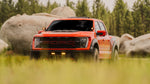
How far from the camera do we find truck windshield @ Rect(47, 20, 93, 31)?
10645mm

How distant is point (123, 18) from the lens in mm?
54375

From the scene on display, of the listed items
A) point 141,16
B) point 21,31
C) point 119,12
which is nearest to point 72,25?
point 21,31

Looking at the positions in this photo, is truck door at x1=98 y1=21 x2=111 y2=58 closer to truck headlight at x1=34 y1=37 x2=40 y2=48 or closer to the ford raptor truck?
the ford raptor truck

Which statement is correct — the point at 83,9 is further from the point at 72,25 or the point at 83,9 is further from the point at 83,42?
the point at 83,42

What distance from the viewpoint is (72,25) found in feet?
35.3

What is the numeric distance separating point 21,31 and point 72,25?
31.0 feet

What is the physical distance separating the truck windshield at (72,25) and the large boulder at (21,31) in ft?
28.9

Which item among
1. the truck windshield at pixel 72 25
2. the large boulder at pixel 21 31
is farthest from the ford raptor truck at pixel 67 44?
the large boulder at pixel 21 31

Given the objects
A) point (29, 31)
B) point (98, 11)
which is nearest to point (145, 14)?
point (98, 11)

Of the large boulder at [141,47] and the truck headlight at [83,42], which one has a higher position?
the truck headlight at [83,42]

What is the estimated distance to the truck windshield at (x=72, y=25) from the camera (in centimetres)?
1065

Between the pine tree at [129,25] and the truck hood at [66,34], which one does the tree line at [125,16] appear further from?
the truck hood at [66,34]

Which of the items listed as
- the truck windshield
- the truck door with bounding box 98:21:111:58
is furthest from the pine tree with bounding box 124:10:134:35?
the truck windshield

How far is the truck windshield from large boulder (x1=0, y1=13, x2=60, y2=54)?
28.9ft
